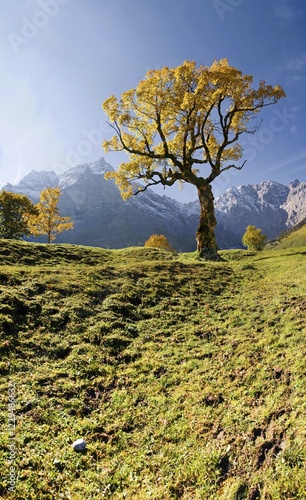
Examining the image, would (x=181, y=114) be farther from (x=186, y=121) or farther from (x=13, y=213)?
(x=13, y=213)

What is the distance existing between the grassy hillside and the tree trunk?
14166 mm

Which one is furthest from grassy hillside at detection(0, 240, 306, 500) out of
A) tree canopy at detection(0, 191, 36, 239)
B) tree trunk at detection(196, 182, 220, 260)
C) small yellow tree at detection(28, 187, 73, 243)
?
tree canopy at detection(0, 191, 36, 239)

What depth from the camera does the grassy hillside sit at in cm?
611

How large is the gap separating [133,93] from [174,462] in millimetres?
31722

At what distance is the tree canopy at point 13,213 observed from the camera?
214 ft

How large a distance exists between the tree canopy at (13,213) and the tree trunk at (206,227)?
148 ft

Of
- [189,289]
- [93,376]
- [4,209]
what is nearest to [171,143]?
[189,289]

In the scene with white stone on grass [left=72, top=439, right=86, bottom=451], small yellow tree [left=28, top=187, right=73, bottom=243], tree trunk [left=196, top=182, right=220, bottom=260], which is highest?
small yellow tree [left=28, top=187, right=73, bottom=243]

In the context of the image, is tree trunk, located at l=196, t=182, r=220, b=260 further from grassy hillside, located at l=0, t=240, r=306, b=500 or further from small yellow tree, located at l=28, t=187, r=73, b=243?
small yellow tree, located at l=28, t=187, r=73, b=243

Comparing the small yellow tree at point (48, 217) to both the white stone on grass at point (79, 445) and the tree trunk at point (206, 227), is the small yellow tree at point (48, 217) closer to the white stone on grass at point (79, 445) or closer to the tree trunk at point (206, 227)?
A: the tree trunk at point (206, 227)

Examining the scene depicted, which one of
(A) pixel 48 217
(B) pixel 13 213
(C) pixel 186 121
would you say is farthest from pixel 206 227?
(B) pixel 13 213

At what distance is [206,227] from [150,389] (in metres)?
24.5

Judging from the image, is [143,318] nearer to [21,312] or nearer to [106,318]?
[106,318]

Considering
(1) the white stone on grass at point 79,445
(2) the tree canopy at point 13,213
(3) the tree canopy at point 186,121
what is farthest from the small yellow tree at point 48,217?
(1) the white stone on grass at point 79,445
